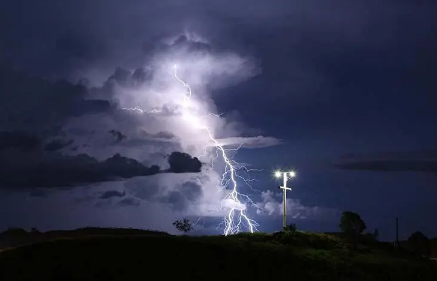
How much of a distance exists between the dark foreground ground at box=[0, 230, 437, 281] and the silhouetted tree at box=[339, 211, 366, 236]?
12.8 meters

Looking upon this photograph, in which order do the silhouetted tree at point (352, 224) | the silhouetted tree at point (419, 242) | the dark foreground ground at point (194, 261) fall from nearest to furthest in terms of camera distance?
the dark foreground ground at point (194, 261)
the silhouetted tree at point (352, 224)
the silhouetted tree at point (419, 242)

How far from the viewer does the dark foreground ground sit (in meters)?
25.7

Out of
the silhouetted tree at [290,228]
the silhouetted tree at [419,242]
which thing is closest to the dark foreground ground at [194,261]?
the silhouetted tree at [290,228]

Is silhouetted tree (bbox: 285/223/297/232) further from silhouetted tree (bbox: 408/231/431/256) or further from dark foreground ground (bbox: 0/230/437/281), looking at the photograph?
silhouetted tree (bbox: 408/231/431/256)

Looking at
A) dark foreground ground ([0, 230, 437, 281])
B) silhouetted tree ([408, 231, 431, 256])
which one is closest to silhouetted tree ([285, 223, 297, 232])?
dark foreground ground ([0, 230, 437, 281])

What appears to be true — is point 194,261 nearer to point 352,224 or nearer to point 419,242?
point 352,224

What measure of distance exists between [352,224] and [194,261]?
83.7 ft

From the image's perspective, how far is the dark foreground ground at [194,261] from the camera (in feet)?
84.3

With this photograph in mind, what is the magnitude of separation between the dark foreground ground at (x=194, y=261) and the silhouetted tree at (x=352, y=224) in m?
12.8

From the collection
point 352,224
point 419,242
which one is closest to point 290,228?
point 352,224

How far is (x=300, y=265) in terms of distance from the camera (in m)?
30.4

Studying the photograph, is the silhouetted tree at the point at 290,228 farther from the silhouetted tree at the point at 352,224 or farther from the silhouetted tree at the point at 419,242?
the silhouetted tree at the point at 419,242

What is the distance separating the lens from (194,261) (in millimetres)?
28047

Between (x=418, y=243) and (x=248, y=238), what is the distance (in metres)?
34.3
